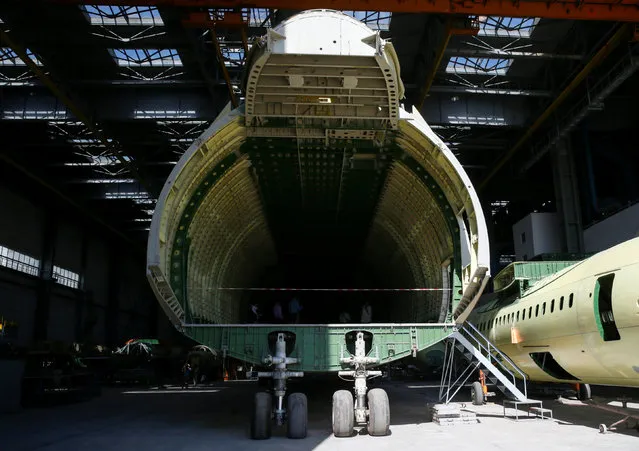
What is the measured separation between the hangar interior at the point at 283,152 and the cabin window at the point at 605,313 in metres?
4.35

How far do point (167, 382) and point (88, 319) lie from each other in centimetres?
1031

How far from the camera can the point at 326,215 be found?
15.5m

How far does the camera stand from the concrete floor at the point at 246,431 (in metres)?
8.62

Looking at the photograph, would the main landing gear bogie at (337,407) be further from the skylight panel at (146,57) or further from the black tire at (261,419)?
the skylight panel at (146,57)

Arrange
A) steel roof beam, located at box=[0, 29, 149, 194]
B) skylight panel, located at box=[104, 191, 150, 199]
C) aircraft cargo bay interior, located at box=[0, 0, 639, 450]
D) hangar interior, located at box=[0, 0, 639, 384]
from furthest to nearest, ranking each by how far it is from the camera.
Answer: skylight panel, located at box=[104, 191, 150, 199], hangar interior, located at box=[0, 0, 639, 384], steel roof beam, located at box=[0, 29, 149, 194], aircraft cargo bay interior, located at box=[0, 0, 639, 450]

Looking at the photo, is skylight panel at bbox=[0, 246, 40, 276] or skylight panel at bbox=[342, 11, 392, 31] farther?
skylight panel at bbox=[0, 246, 40, 276]

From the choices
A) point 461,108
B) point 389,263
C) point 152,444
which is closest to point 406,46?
point 461,108

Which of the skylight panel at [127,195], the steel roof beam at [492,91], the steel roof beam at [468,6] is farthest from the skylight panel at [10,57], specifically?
the steel roof beam at [492,91]

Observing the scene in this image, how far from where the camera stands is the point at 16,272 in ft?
85.6

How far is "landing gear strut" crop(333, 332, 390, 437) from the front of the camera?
9.23 metres

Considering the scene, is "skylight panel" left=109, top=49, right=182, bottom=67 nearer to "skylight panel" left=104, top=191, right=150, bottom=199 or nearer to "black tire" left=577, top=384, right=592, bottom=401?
"skylight panel" left=104, top=191, right=150, bottom=199

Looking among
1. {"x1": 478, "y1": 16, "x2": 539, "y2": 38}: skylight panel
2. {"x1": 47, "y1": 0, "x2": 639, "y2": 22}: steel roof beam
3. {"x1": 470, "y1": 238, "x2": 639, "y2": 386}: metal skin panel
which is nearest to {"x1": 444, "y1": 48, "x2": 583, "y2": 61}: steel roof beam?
{"x1": 478, "y1": 16, "x2": 539, "y2": 38}: skylight panel

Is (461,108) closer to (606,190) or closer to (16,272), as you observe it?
(606,190)

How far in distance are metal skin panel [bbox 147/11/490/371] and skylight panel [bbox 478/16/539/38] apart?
31.1 ft
